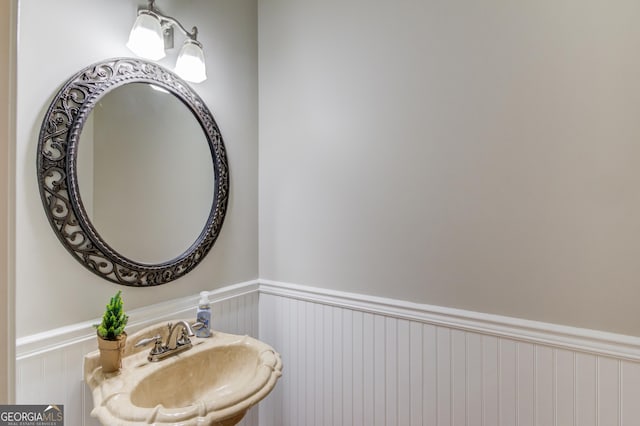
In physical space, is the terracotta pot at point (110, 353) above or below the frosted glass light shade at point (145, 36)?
below

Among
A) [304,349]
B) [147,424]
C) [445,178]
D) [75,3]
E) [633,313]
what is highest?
[75,3]

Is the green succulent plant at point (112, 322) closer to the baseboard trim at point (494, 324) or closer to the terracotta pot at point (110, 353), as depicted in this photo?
the terracotta pot at point (110, 353)

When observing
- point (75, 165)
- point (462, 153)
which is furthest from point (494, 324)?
point (75, 165)

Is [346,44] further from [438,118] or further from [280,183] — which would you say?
[280,183]

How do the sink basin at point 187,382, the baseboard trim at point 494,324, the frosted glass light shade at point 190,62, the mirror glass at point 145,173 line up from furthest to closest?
the frosted glass light shade at point 190,62 → the mirror glass at point 145,173 → the baseboard trim at point 494,324 → the sink basin at point 187,382

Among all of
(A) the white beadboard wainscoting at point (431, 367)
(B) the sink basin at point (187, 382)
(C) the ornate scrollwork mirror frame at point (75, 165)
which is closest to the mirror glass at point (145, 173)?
(C) the ornate scrollwork mirror frame at point (75, 165)

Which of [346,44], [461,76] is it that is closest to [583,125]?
[461,76]

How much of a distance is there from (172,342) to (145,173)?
2.18 feet

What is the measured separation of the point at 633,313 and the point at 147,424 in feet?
4.72

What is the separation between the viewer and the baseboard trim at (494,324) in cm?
108

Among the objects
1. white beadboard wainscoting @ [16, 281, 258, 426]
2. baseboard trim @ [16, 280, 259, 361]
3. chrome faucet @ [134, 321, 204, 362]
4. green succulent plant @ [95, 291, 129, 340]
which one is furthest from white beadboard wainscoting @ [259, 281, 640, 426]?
green succulent plant @ [95, 291, 129, 340]

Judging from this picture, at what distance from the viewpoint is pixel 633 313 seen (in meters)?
1.06

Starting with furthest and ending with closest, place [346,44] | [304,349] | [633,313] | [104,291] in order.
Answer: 1. [304,349]
2. [346,44]
3. [104,291]
4. [633,313]

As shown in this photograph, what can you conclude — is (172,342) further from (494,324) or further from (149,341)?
(494,324)
